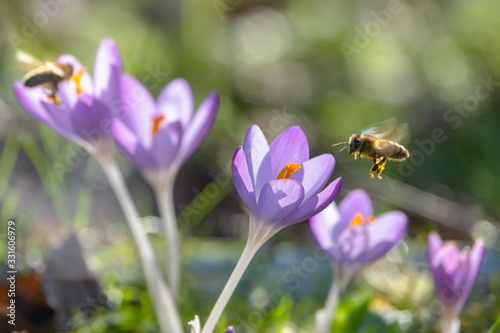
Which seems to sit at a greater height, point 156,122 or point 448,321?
point 156,122

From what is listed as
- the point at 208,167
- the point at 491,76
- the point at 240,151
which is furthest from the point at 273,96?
the point at 240,151

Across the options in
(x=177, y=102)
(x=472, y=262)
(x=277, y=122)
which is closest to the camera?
(x=472, y=262)

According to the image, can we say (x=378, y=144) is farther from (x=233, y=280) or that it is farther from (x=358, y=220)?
(x=233, y=280)

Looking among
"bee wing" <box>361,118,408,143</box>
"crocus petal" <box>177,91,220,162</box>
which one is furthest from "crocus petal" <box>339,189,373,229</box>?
"crocus petal" <box>177,91,220,162</box>

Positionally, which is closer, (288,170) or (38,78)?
(288,170)

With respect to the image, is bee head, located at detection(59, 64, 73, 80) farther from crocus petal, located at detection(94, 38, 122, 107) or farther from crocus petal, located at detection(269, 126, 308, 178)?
crocus petal, located at detection(269, 126, 308, 178)

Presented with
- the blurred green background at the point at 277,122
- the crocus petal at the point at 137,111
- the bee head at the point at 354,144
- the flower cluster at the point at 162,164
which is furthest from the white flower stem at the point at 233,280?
the blurred green background at the point at 277,122

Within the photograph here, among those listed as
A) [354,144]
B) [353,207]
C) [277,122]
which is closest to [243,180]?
[354,144]
